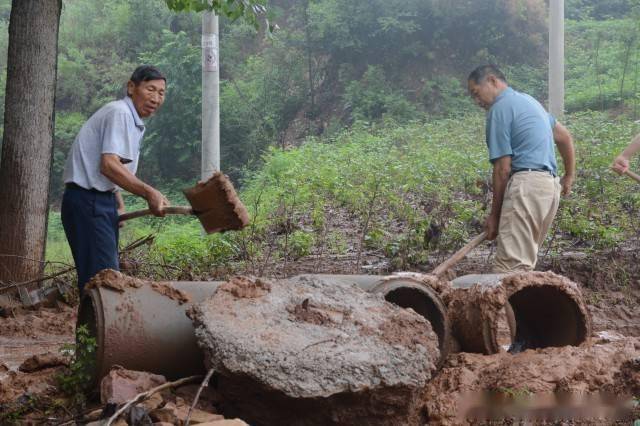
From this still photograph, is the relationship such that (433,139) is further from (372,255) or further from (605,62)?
(605,62)

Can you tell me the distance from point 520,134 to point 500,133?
15cm

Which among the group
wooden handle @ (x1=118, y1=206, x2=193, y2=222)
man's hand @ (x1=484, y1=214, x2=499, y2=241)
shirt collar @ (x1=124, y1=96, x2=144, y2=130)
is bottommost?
man's hand @ (x1=484, y1=214, x2=499, y2=241)

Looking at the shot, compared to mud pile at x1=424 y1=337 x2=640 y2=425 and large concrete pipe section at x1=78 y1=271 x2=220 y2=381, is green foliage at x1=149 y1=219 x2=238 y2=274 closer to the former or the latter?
large concrete pipe section at x1=78 y1=271 x2=220 y2=381

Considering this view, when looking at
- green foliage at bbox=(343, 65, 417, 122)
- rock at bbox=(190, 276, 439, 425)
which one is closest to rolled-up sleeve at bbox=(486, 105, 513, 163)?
rock at bbox=(190, 276, 439, 425)

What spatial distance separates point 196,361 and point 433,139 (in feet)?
37.8

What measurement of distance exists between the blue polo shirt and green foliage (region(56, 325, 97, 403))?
3352 millimetres

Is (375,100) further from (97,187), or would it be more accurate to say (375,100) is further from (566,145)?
(97,187)

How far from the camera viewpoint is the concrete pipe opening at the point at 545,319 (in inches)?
183

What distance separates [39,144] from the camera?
26.0 ft

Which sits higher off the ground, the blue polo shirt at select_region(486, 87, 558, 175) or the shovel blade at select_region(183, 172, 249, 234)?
the blue polo shirt at select_region(486, 87, 558, 175)

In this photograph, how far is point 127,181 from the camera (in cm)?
458

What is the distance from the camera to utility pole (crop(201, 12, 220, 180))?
417 inches

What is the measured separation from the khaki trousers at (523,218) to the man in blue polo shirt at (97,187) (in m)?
2.54

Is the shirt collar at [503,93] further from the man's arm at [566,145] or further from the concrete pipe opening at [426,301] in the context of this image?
the concrete pipe opening at [426,301]
